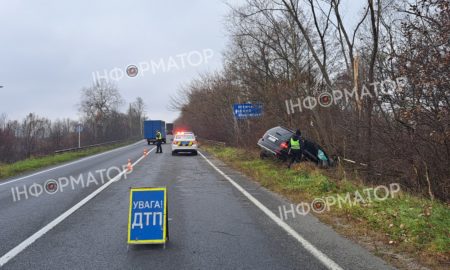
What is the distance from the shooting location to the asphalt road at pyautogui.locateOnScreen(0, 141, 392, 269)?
5484 mm

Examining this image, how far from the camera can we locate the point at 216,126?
163 ft

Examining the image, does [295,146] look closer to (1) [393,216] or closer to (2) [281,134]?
(2) [281,134]

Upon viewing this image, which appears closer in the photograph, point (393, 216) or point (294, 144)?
point (393, 216)

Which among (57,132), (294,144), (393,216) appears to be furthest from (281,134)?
(57,132)

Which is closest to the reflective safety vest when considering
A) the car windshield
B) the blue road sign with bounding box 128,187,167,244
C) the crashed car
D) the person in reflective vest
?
the person in reflective vest

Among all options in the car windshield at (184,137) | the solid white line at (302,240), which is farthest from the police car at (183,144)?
→ the solid white line at (302,240)

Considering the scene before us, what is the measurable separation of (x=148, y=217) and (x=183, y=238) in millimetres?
693

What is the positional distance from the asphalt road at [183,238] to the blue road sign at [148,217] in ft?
0.55

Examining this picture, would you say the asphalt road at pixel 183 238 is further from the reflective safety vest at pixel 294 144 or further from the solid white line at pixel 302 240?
the reflective safety vest at pixel 294 144

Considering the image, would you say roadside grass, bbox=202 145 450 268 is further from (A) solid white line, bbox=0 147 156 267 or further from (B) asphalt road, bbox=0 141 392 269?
(A) solid white line, bbox=0 147 156 267

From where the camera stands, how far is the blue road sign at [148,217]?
6.18 m

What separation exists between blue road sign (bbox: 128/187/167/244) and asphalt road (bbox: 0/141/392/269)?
17cm

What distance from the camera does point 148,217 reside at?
21.1 ft

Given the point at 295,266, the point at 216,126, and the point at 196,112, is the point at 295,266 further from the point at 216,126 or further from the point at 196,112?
the point at 196,112
